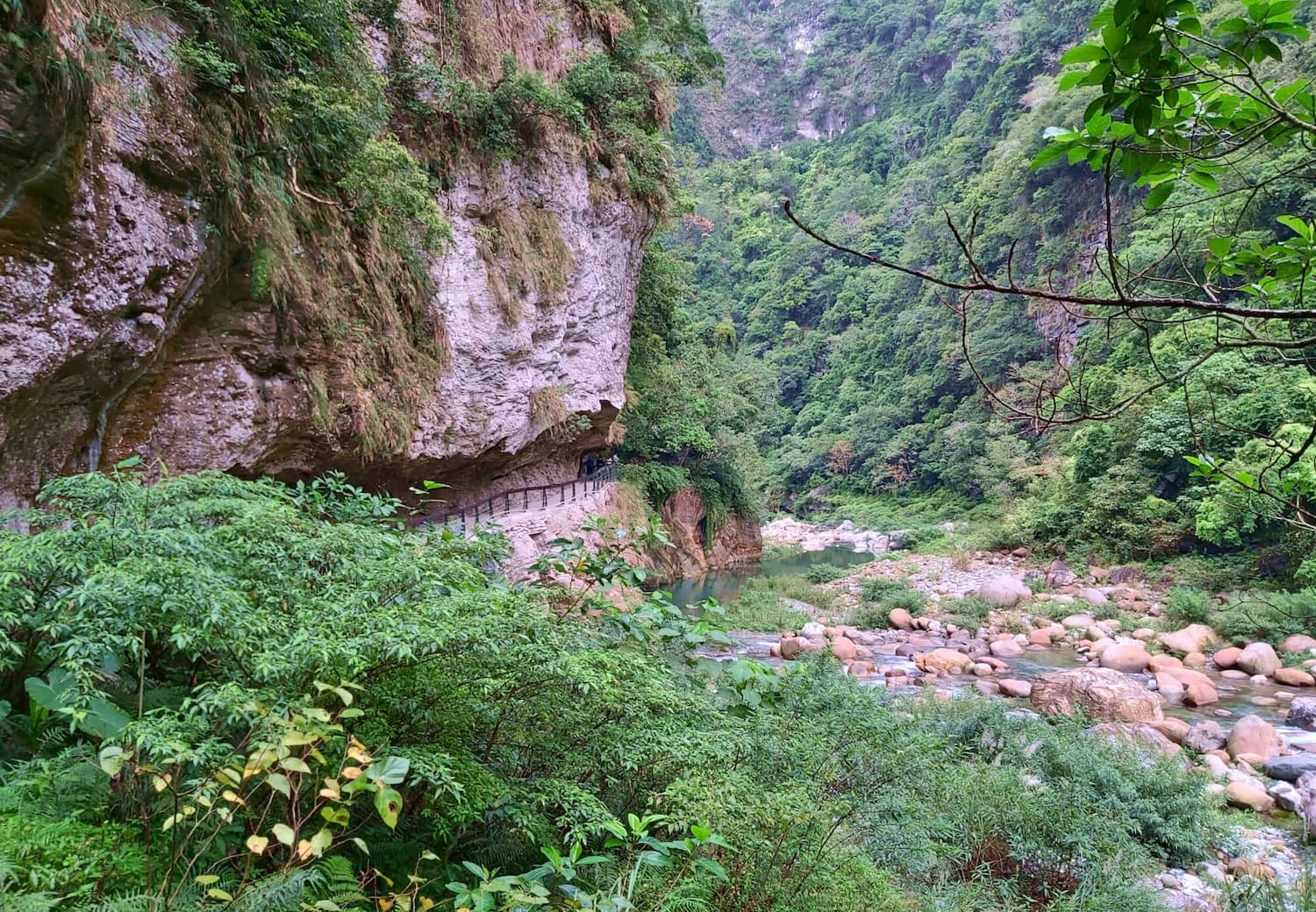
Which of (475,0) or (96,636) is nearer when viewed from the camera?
(96,636)

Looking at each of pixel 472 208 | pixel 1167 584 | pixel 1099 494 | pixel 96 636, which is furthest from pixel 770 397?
pixel 96 636

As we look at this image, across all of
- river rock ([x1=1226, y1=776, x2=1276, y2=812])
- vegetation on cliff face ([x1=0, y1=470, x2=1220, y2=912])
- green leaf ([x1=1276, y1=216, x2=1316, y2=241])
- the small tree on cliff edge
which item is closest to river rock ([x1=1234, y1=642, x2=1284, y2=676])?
river rock ([x1=1226, y1=776, x2=1276, y2=812])

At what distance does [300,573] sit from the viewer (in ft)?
7.26

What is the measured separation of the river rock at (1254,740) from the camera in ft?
22.5

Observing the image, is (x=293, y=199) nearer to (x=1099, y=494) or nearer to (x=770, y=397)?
(x=1099, y=494)

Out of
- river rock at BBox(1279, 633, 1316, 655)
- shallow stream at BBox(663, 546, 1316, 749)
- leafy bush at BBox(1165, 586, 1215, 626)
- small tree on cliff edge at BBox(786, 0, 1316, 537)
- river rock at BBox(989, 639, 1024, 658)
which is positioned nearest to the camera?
small tree on cliff edge at BBox(786, 0, 1316, 537)

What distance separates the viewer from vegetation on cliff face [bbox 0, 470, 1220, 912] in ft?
4.92

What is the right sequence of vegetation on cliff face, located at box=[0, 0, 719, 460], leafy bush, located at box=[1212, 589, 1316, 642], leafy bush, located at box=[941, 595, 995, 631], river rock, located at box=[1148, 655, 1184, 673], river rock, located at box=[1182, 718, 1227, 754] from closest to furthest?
vegetation on cliff face, located at box=[0, 0, 719, 460], river rock, located at box=[1182, 718, 1227, 754], river rock, located at box=[1148, 655, 1184, 673], leafy bush, located at box=[1212, 589, 1316, 642], leafy bush, located at box=[941, 595, 995, 631]

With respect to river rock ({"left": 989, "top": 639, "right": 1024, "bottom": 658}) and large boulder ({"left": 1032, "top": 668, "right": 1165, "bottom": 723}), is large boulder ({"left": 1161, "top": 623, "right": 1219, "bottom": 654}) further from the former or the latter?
large boulder ({"left": 1032, "top": 668, "right": 1165, "bottom": 723})

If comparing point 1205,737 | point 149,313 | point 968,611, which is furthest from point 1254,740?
point 149,313

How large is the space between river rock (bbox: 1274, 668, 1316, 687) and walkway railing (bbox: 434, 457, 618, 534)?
11.7 m

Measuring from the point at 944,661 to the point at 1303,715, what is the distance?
422cm

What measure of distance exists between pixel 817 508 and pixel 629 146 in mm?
27806

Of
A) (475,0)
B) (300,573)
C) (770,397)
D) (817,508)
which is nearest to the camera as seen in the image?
(300,573)
